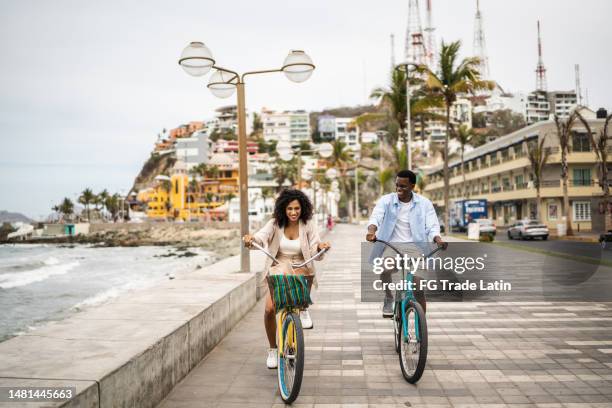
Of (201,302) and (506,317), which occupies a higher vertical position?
(201,302)

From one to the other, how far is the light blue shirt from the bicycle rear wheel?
0.97 m

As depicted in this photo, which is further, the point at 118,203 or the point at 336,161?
the point at 118,203

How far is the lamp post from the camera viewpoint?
8875mm

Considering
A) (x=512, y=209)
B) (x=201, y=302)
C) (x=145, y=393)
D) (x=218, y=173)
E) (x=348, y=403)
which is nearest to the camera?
(x=145, y=393)

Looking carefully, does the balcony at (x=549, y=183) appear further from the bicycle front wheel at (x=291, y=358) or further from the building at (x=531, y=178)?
the bicycle front wheel at (x=291, y=358)

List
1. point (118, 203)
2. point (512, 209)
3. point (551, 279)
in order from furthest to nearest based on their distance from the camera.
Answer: point (118, 203)
point (512, 209)
point (551, 279)

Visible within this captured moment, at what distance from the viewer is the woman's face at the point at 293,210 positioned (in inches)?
195

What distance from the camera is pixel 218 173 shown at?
130 metres

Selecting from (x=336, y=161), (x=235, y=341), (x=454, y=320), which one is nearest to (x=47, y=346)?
(x=235, y=341)

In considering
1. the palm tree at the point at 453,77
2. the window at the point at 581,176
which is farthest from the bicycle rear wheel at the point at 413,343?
the window at the point at 581,176

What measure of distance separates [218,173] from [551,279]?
12164 centimetres

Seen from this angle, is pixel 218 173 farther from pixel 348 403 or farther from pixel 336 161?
pixel 348 403

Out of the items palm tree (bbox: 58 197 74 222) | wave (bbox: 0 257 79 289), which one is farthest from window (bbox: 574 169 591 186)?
palm tree (bbox: 58 197 74 222)

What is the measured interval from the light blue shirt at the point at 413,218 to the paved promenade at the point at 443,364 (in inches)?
49.6
